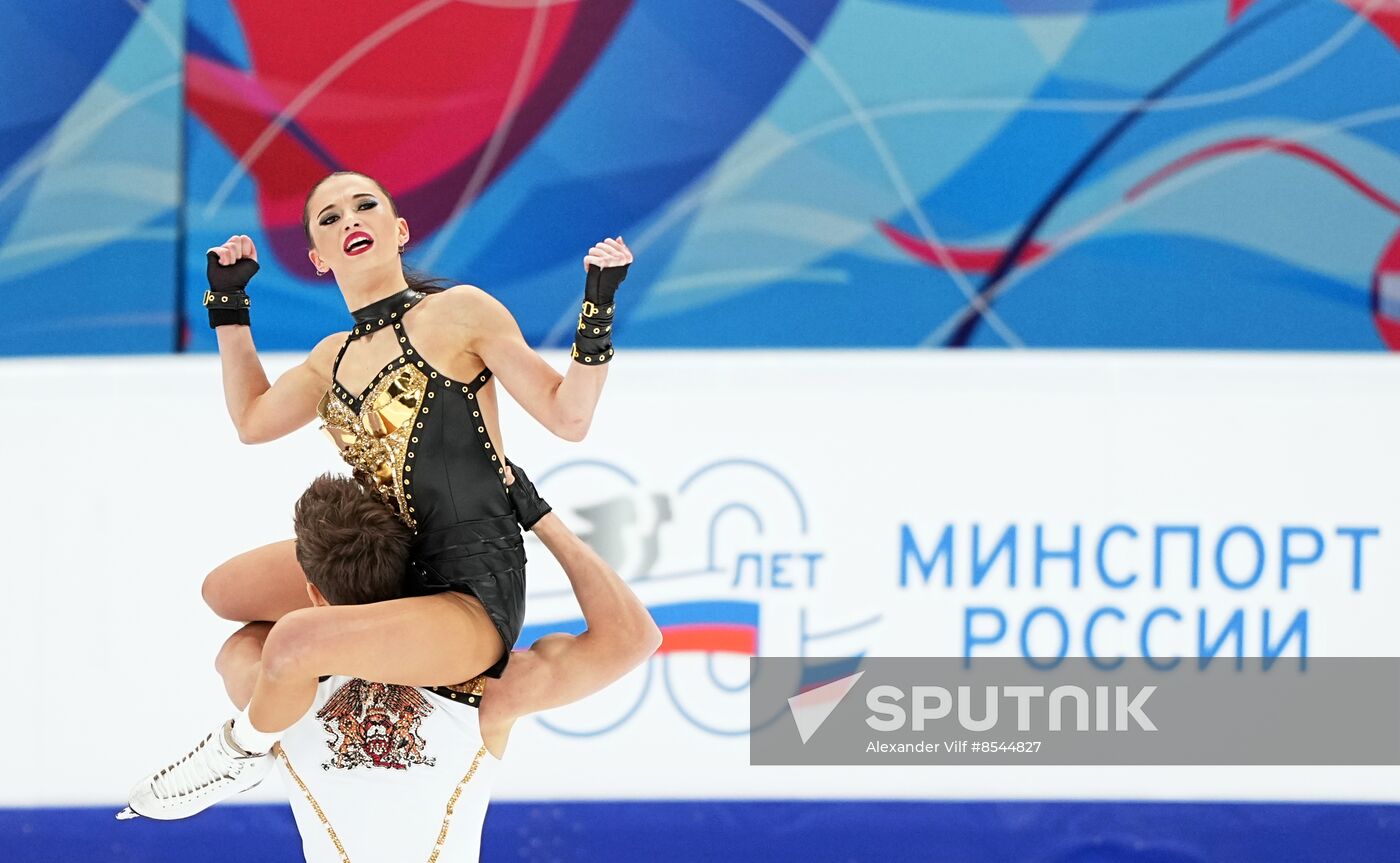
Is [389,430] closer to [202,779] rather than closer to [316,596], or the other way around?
[316,596]

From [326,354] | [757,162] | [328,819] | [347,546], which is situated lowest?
[328,819]

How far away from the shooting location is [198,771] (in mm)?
2525

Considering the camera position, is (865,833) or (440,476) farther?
(865,833)

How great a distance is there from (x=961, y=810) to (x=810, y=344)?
1.76 meters

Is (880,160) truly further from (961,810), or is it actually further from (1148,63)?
(961,810)

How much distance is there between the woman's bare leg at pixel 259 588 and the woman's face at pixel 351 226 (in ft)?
1.88

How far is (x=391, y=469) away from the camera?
2.69 metres

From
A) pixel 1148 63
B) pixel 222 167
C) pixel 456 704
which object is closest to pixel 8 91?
pixel 222 167

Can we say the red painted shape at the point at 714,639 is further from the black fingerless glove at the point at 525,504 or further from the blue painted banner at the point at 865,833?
the black fingerless glove at the point at 525,504

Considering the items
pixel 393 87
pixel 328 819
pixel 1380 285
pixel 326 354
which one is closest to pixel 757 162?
pixel 393 87

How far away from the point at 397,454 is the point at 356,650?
44cm

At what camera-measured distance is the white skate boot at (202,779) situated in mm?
2486

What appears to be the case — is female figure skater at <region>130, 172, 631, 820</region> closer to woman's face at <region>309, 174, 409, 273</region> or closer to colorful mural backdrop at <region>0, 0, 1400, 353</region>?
woman's face at <region>309, 174, 409, 273</region>

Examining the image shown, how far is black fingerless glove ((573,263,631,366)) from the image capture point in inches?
98.8
